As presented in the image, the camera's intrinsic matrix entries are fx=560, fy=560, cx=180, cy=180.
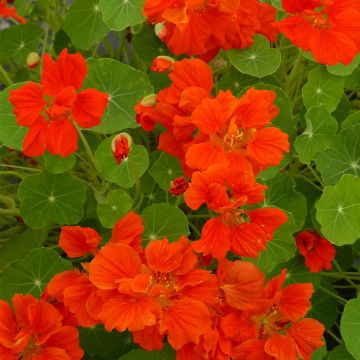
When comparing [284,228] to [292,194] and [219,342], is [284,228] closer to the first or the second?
[292,194]

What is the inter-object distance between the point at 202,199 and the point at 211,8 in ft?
1.58

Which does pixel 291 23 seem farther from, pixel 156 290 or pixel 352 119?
pixel 156 290

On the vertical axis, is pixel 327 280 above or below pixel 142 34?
below

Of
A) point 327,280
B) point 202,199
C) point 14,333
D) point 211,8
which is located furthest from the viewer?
point 327,280

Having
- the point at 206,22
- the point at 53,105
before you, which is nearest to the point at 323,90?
the point at 206,22

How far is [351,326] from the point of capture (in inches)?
57.4

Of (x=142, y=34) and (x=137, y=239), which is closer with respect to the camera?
(x=137, y=239)

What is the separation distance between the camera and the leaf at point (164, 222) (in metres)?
1.35

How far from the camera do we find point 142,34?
1.63 m

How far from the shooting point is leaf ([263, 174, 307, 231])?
1521mm

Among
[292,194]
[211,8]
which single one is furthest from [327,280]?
[211,8]

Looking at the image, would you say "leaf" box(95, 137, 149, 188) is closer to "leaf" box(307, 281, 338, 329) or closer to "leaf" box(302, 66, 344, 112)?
"leaf" box(302, 66, 344, 112)

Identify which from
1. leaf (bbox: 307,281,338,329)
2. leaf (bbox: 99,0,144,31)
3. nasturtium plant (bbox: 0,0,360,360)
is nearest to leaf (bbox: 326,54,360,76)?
nasturtium plant (bbox: 0,0,360,360)

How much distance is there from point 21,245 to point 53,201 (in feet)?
0.83
